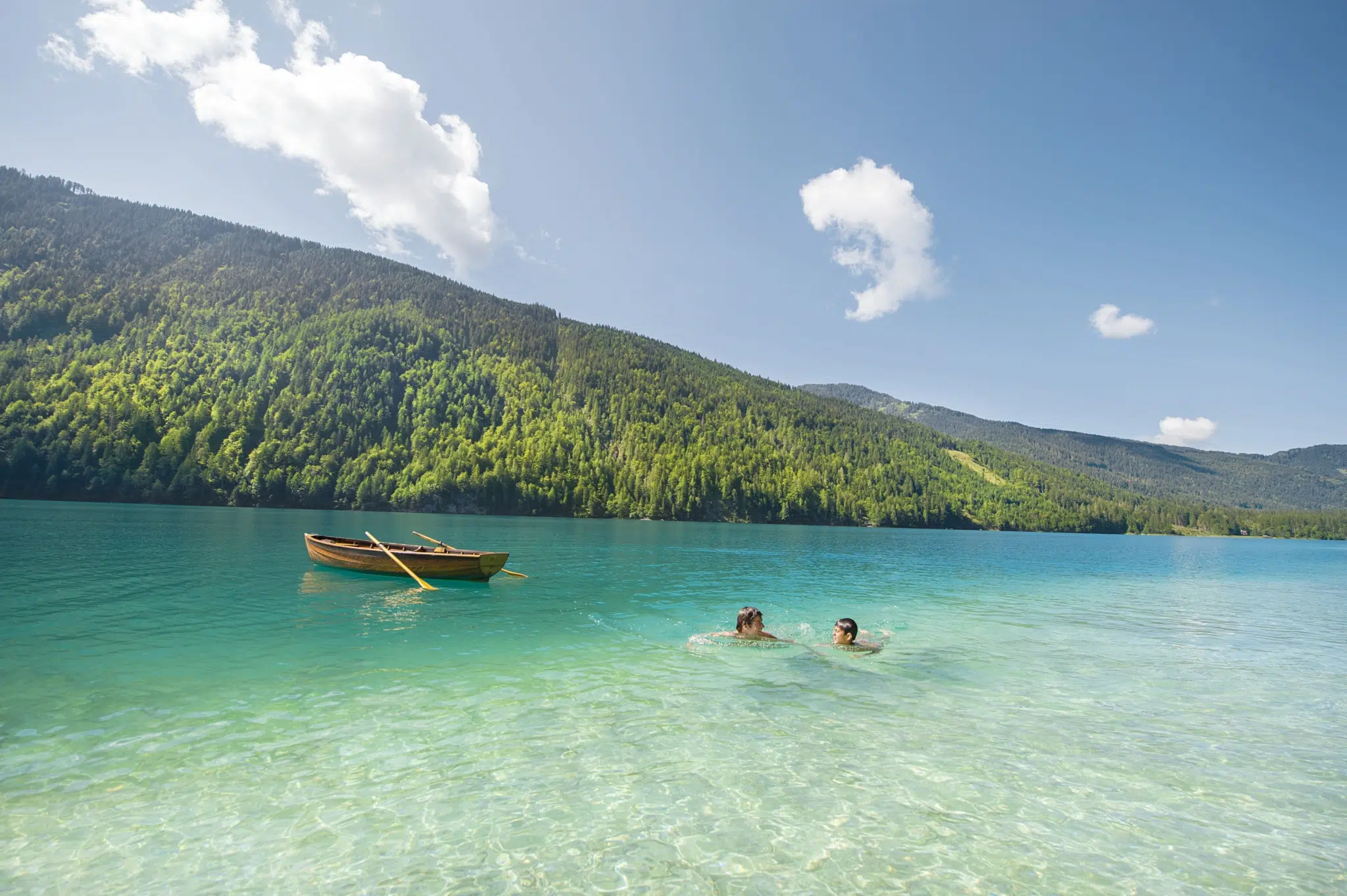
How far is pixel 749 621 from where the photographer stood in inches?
888

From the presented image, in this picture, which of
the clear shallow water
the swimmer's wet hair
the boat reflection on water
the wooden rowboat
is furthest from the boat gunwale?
the swimmer's wet hair

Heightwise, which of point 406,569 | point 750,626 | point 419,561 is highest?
point 750,626

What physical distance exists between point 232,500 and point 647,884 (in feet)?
611

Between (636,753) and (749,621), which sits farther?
(749,621)

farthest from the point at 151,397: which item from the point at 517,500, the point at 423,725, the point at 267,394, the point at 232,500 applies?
the point at 423,725

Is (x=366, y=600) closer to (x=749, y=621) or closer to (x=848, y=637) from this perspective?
(x=749, y=621)

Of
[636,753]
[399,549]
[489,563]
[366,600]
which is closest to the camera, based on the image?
[636,753]

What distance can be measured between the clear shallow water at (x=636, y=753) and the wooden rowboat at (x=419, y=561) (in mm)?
8753

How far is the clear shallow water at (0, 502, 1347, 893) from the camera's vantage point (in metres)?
8.05

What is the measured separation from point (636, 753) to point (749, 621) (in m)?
11.2

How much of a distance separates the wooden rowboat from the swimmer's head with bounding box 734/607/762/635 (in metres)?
18.5

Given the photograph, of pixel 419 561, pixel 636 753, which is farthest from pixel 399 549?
pixel 636 753

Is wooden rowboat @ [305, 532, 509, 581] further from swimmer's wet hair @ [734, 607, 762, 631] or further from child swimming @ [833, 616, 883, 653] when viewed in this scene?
child swimming @ [833, 616, 883, 653]

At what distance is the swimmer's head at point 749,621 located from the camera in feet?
73.9
